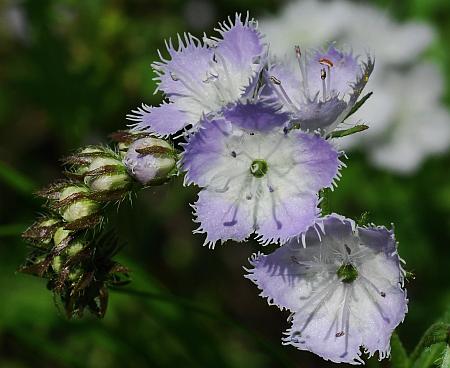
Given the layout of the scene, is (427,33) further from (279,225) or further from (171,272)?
(279,225)

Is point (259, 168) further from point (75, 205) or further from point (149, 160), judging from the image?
point (75, 205)

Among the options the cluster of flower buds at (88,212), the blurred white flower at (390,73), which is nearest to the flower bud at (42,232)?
the cluster of flower buds at (88,212)

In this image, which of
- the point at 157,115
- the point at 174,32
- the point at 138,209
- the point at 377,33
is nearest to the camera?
the point at 157,115

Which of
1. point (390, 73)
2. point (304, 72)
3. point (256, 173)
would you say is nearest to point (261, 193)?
point (256, 173)

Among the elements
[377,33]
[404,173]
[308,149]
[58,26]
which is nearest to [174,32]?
[58,26]

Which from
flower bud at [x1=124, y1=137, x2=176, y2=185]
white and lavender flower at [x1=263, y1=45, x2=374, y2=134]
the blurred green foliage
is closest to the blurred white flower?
the blurred green foliage

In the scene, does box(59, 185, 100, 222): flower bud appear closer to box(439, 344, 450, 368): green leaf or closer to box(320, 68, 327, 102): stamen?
box(320, 68, 327, 102): stamen

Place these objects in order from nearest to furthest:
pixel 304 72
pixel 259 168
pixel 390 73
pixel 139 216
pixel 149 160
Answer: pixel 149 160 → pixel 259 168 → pixel 304 72 → pixel 139 216 → pixel 390 73
